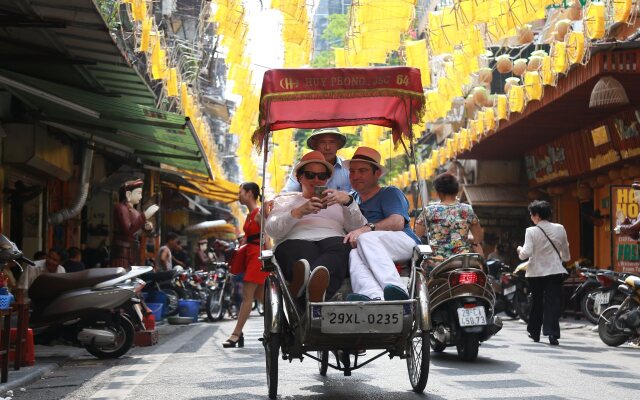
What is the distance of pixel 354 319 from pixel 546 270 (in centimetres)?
602

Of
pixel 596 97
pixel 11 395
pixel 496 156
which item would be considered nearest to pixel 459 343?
pixel 11 395

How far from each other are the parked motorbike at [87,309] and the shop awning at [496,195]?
1891 centimetres

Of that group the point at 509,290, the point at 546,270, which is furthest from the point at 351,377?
the point at 509,290

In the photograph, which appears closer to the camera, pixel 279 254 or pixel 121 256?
pixel 279 254

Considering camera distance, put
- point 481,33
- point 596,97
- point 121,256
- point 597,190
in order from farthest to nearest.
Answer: point 597,190 → point 596,97 → point 481,33 → point 121,256

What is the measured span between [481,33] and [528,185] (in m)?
15.2

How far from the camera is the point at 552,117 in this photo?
20.6 m

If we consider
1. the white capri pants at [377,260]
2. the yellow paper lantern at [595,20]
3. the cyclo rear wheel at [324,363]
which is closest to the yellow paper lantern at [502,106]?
the yellow paper lantern at [595,20]

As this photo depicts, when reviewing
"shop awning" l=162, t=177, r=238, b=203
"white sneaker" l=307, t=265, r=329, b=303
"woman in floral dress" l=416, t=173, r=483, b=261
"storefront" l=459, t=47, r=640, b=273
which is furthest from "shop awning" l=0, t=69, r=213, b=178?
"shop awning" l=162, t=177, r=238, b=203

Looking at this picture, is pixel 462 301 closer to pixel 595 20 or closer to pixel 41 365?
pixel 41 365

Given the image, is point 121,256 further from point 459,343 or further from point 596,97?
point 596,97

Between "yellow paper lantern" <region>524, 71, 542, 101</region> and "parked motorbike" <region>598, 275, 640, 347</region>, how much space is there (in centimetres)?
536

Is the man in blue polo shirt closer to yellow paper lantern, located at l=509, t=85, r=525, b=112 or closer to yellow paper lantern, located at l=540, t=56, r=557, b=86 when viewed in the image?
yellow paper lantern, located at l=540, t=56, r=557, b=86

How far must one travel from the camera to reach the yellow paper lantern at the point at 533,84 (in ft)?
52.5
